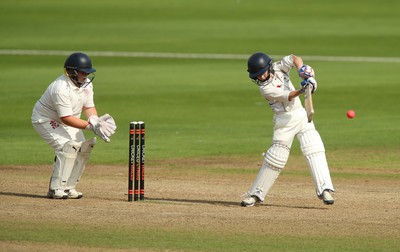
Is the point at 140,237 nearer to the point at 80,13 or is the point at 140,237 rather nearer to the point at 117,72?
the point at 117,72

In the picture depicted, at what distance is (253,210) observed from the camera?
1162cm

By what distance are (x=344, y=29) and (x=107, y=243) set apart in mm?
26677

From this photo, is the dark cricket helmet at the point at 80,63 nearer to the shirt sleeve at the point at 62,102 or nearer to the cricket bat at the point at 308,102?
the shirt sleeve at the point at 62,102

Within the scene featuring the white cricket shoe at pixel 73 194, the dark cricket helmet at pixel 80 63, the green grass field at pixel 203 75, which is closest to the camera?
the dark cricket helmet at pixel 80 63

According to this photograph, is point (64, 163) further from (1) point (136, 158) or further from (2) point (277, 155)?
(2) point (277, 155)

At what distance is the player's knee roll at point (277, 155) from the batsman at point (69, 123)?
5.96ft

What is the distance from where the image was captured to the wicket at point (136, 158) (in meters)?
11.8

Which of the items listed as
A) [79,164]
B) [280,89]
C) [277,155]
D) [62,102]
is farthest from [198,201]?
[62,102]

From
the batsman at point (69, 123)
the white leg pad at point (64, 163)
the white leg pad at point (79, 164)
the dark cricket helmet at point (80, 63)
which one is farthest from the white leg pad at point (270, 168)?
the dark cricket helmet at point (80, 63)

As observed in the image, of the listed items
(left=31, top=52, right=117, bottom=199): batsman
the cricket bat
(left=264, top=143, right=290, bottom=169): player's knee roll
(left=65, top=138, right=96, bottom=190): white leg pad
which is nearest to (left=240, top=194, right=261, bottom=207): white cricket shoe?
(left=264, top=143, right=290, bottom=169): player's knee roll

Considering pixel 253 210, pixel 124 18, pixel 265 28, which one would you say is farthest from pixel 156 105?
pixel 124 18

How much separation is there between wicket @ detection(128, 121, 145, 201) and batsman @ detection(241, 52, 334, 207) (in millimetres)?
1228

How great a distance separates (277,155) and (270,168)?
0.17 meters

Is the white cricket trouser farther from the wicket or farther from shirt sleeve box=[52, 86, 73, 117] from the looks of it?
shirt sleeve box=[52, 86, 73, 117]
